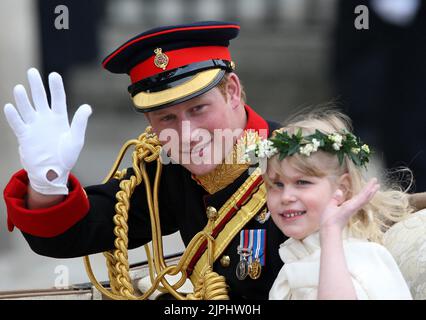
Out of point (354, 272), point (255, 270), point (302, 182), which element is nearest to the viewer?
point (354, 272)

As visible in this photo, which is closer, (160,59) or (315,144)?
(315,144)

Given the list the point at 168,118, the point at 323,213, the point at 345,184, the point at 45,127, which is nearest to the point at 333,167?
the point at 345,184

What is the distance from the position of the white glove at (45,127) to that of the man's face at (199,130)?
26cm

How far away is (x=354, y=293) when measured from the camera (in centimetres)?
130

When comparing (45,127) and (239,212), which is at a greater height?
(45,127)

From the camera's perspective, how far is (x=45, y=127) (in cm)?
151

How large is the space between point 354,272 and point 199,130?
0.52 m

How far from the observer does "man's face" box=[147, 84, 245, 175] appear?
5.60 feet

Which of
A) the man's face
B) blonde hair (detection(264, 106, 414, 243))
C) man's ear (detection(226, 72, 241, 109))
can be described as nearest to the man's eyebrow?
the man's face

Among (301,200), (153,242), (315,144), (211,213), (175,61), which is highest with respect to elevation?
(175,61)

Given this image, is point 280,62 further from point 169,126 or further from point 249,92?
point 169,126

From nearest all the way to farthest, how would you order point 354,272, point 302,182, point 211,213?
point 354,272
point 302,182
point 211,213

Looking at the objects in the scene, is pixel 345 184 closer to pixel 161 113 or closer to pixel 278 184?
pixel 278 184
